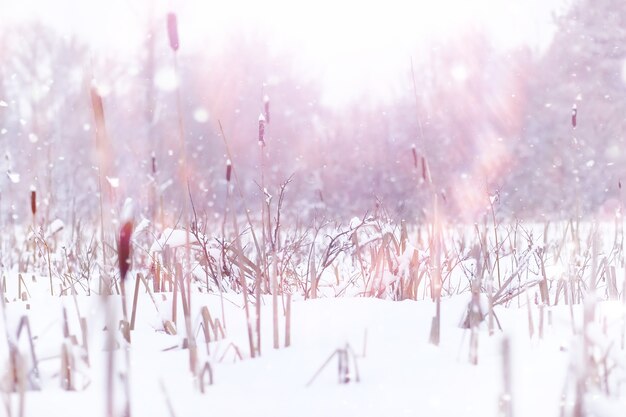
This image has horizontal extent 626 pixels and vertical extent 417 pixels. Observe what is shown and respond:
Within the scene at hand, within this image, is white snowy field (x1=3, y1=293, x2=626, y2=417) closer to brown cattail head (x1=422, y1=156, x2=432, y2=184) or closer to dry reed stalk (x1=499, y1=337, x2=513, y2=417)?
dry reed stalk (x1=499, y1=337, x2=513, y2=417)

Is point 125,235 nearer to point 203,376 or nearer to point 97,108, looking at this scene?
point 97,108

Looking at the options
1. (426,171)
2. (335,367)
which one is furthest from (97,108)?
(426,171)

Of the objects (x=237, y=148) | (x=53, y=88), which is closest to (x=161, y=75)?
(x=237, y=148)

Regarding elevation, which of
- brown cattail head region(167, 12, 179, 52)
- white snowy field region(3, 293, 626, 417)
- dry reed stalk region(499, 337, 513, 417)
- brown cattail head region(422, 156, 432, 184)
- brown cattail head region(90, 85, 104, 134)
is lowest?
white snowy field region(3, 293, 626, 417)

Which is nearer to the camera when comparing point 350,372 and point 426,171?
point 350,372

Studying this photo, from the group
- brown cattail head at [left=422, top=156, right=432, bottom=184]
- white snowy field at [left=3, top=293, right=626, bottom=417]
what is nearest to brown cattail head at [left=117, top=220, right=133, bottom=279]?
white snowy field at [left=3, top=293, right=626, bottom=417]

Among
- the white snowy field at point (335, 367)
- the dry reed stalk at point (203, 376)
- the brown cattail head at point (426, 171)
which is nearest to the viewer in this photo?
the white snowy field at point (335, 367)

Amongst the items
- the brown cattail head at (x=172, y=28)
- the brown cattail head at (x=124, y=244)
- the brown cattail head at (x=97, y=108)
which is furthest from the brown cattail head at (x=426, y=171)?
the brown cattail head at (x=124, y=244)

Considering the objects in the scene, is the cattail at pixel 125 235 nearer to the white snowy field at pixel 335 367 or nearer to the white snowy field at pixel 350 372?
the white snowy field at pixel 335 367

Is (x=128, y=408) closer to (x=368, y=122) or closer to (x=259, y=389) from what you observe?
(x=259, y=389)

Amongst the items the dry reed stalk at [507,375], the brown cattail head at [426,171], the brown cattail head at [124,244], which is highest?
the brown cattail head at [426,171]

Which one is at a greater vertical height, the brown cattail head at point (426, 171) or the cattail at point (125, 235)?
the brown cattail head at point (426, 171)

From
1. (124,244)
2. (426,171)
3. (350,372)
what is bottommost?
(350,372)

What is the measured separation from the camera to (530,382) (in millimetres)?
1156
